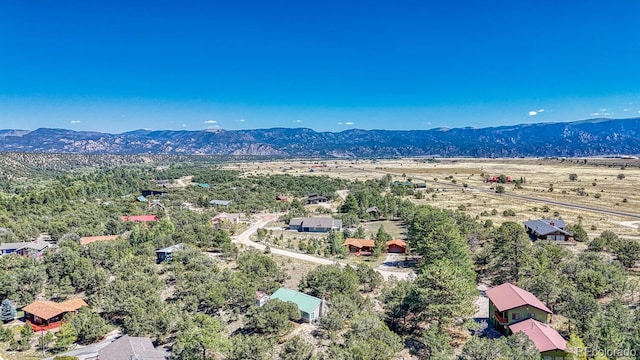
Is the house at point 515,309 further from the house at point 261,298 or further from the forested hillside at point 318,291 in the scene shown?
the house at point 261,298

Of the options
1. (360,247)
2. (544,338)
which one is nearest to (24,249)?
(360,247)

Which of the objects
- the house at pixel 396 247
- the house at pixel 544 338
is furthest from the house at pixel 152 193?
the house at pixel 544 338

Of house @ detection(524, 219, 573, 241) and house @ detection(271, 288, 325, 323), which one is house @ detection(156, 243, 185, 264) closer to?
house @ detection(271, 288, 325, 323)

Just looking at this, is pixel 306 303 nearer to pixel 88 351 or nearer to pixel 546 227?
pixel 88 351

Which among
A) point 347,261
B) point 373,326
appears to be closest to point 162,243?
point 347,261

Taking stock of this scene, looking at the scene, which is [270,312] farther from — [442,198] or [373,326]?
[442,198]

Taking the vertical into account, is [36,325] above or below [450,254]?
below
